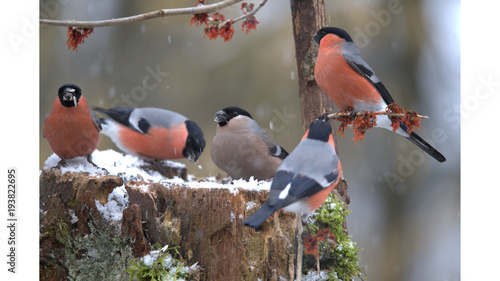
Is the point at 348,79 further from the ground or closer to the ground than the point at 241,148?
further from the ground

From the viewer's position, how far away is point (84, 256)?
92.7 inches

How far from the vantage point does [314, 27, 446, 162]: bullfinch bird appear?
2.04m

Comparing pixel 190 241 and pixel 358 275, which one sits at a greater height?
pixel 190 241

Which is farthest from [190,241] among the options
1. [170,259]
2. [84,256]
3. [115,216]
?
[84,256]

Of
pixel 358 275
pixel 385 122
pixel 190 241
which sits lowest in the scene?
pixel 358 275

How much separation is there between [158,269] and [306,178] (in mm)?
927

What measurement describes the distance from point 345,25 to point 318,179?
145 inches

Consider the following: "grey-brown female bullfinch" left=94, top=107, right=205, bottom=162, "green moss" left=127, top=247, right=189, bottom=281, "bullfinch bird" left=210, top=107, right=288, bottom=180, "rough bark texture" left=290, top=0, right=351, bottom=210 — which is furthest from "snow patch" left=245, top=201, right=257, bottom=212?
"grey-brown female bullfinch" left=94, top=107, right=205, bottom=162

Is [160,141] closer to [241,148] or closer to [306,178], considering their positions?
[241,148]

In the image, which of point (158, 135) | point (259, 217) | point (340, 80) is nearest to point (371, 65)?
point (158, 135)

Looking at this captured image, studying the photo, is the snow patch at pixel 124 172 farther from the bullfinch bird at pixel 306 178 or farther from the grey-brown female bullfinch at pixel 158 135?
Result: the bullfinch bird at pixel 306 178

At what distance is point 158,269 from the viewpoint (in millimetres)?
2168

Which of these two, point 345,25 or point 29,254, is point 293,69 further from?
point 29,254

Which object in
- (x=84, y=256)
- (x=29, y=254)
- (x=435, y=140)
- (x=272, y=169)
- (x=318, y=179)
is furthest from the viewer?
(x=435, y=140)
